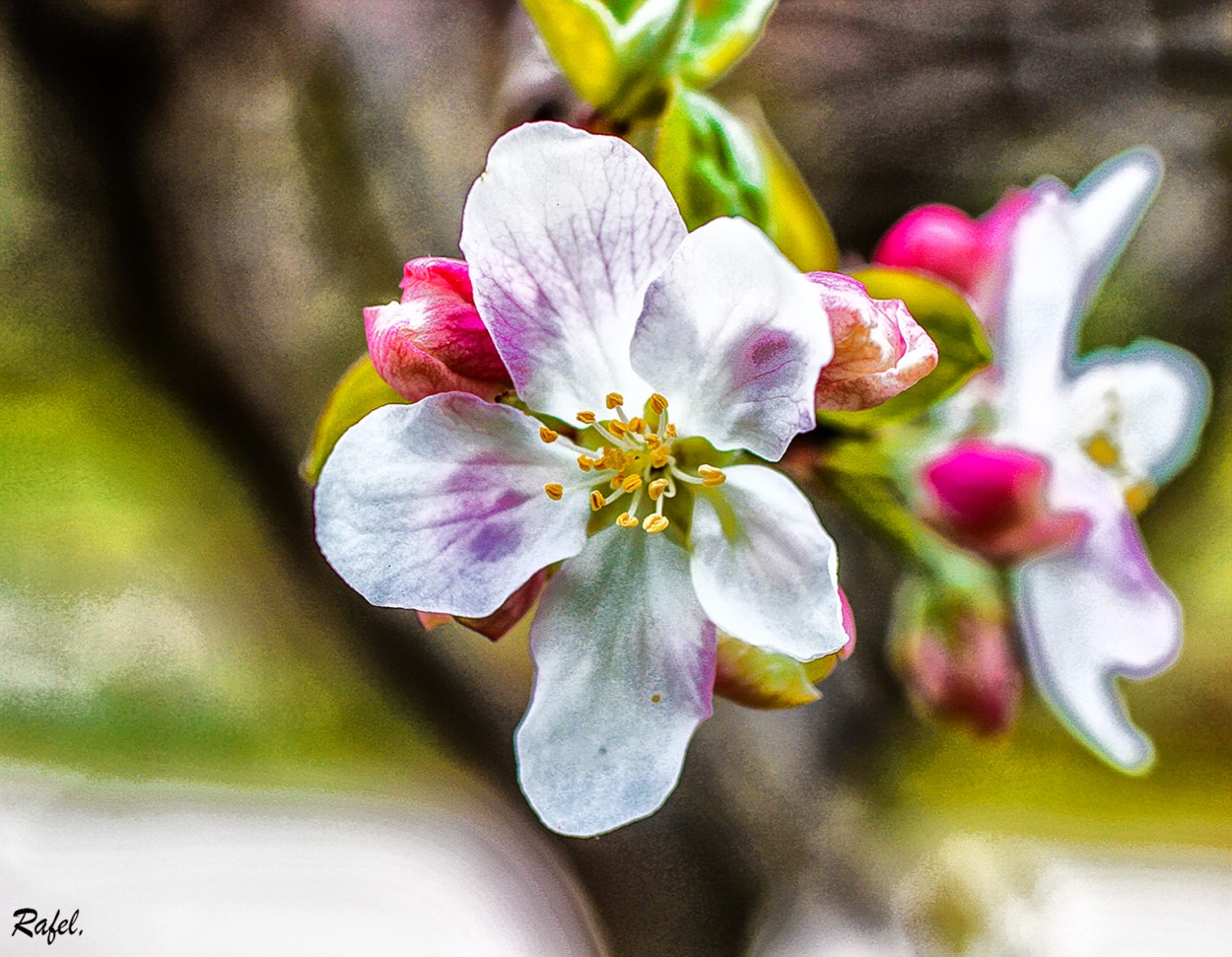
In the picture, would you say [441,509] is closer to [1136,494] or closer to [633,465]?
[633,465]

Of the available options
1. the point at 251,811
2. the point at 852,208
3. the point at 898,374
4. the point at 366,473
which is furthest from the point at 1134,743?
the point at 251,811

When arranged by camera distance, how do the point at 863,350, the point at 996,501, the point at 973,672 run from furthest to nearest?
the point at 973,672
the point at 996,501
the point at 863,350

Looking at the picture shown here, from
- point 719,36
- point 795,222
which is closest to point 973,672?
point 795,222

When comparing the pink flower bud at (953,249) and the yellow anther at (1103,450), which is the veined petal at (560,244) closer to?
the pink flower bud at (953,249)

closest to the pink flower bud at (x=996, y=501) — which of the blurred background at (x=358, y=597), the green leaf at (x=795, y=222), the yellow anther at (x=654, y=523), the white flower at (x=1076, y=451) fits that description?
the white flower at (x=1076, y=451)

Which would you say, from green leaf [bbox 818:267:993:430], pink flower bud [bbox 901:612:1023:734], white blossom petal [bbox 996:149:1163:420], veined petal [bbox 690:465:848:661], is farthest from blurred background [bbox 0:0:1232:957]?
veined petal [bbox 690:465:848:661]
